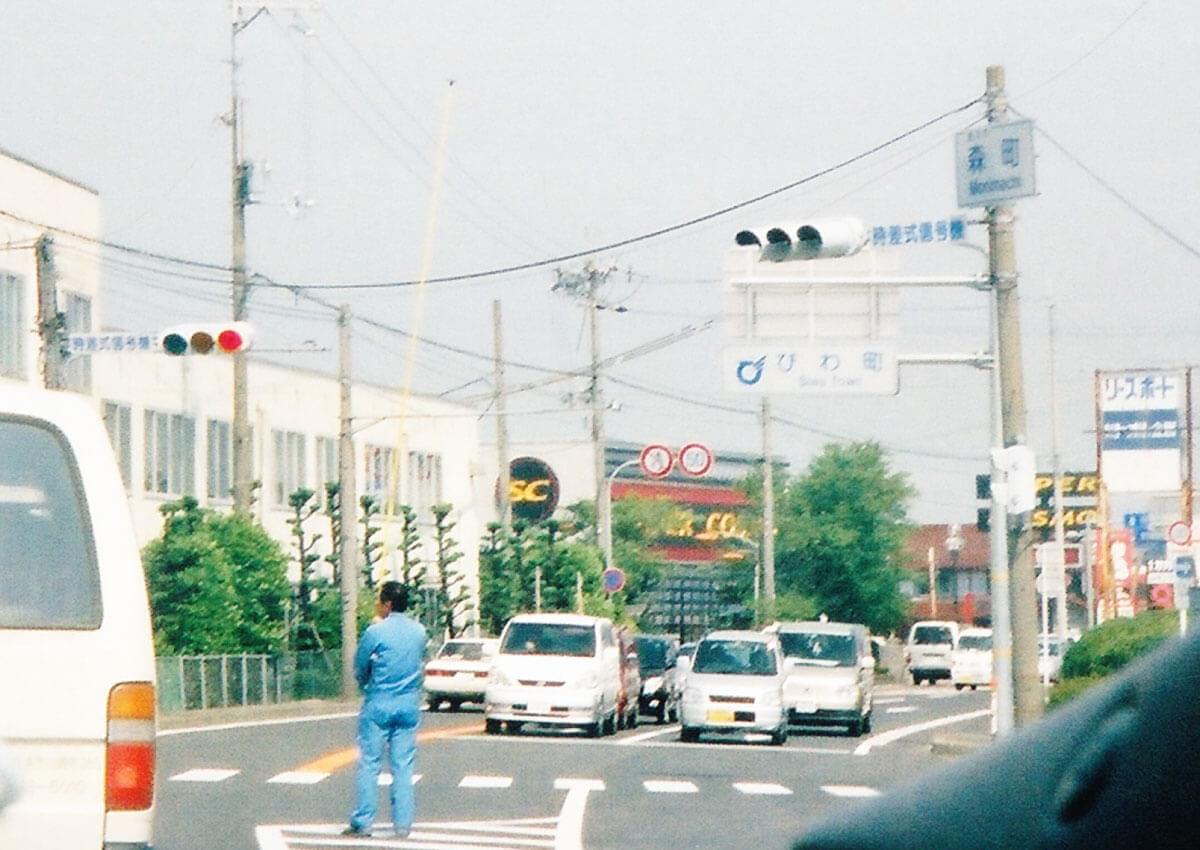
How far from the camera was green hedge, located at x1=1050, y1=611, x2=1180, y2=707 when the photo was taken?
3528 centimetres

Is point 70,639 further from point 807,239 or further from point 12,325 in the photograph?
point 12,325

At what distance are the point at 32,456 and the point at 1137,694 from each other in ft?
16.4

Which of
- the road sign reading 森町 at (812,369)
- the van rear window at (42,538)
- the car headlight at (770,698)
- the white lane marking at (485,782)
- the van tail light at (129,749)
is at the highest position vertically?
the road sign reading 森町 at (812,369)

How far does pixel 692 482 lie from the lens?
144 m

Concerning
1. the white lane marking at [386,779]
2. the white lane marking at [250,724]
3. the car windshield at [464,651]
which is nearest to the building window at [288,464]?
the car windshield at [464,651]

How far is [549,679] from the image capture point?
3400cm

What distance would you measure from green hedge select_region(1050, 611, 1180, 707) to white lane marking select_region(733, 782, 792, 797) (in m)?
10.3

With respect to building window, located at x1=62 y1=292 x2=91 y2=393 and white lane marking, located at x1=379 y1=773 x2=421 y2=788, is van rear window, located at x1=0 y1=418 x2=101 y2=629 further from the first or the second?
building window, located at x1=62 y1=292 x2=91 y2=393

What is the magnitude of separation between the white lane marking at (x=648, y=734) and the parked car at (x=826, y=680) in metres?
2.00

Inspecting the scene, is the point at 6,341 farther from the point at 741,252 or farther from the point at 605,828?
the point at 605,828

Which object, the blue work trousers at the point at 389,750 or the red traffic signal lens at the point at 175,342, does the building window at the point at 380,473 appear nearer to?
the red traffic signal lens at the point at 175,342

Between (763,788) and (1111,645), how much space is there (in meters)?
14.6

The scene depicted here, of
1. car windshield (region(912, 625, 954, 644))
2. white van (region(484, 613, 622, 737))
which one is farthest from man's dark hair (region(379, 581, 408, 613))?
car windshield (region(912, 625, 954, 644))

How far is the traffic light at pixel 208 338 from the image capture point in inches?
1014
